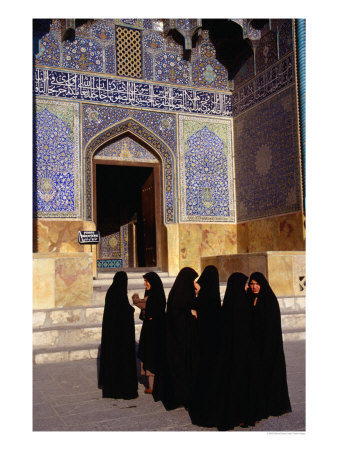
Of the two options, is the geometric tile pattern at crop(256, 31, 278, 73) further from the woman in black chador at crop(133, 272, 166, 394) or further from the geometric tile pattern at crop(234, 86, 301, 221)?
the woman in black chador at crop(133, 272, 166, 394)

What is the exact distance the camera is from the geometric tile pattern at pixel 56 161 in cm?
805

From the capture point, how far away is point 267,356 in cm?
313

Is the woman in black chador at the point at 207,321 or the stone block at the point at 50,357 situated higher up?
the woman in black chador at the point at 207,321

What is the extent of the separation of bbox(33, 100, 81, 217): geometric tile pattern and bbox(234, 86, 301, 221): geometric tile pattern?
307 centimetres

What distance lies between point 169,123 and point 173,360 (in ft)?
21.0

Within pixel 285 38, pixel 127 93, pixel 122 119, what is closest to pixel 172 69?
pixel 127 93

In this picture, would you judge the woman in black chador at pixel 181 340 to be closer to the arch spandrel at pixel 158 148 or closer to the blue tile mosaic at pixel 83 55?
the arch spandrel at pixel 158 148

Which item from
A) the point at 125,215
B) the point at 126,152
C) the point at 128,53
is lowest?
the point at 125,215

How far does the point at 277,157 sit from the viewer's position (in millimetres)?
8305

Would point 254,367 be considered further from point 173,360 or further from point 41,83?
point 41,83

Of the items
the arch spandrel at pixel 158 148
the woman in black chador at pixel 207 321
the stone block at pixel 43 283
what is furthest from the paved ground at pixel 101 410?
the arch spandrel at pixel 158 148

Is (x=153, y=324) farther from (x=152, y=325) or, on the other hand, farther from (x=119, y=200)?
(x=119, y=200)

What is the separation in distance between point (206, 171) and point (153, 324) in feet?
19.2

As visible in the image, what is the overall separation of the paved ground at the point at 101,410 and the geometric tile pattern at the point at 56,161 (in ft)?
13.6
